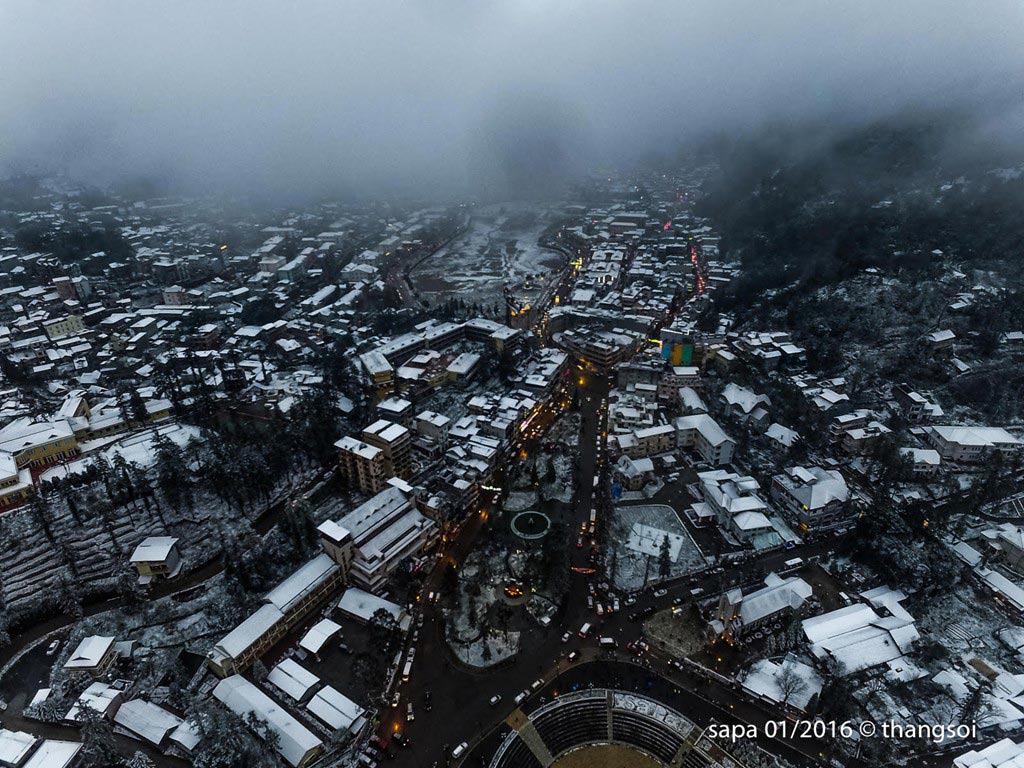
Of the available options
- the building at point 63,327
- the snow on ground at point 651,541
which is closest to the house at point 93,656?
the snow on ground at point 651,541

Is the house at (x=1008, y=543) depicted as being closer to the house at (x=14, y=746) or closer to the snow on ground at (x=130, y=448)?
the house at (x=14, y=746)

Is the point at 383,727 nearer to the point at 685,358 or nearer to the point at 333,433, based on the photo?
the point at 333,433

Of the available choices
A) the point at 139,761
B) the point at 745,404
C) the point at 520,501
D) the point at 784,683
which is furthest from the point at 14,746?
the point at 745,404

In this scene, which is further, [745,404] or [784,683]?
[745,404]

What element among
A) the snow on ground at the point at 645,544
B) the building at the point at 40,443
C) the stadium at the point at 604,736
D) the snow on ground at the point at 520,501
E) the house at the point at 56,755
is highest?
the building at the point at 40,443

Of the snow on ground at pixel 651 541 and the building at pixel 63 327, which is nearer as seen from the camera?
the snow on ground at pixel 651 541

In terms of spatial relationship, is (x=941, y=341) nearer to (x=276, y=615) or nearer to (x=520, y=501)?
(x=520, y=501)

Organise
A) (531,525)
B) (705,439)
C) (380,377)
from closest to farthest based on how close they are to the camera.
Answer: (531,525) → (705,439) → (380,377)

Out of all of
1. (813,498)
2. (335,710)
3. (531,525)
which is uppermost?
(813,498)
